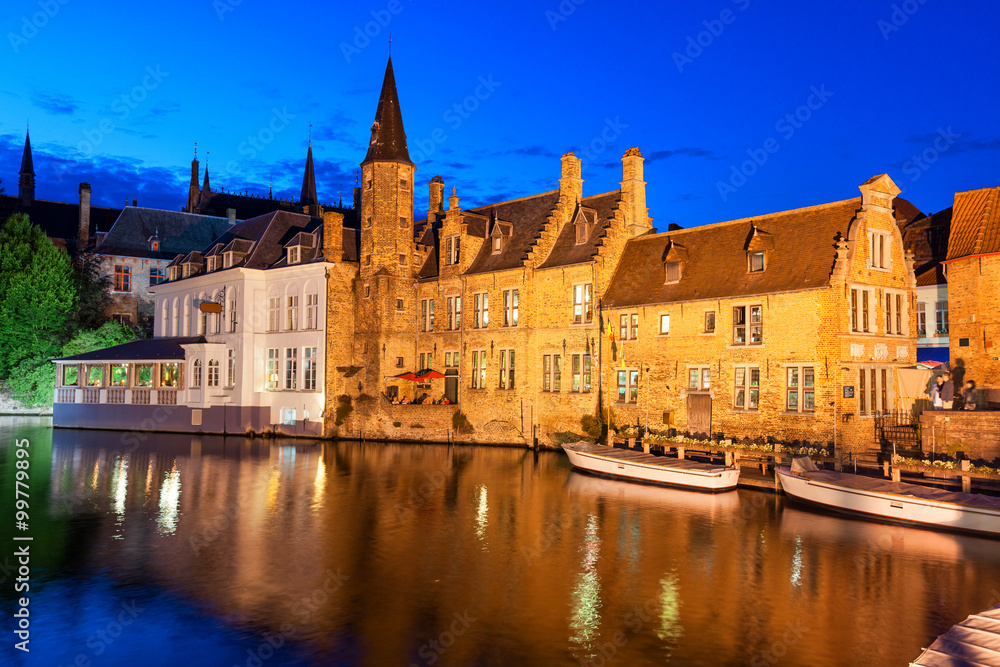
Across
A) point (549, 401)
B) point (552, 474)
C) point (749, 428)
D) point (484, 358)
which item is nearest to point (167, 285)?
A: point (484, 358)

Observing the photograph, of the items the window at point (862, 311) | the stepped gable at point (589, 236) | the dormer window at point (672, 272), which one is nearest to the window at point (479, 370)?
the stepped gable at point (589, 236)

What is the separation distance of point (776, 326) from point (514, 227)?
1820 cm

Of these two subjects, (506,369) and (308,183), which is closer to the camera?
(506,369)

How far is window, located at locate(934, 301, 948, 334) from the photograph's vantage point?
39562 millimetres

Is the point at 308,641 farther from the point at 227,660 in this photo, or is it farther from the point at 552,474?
the point at 552,474

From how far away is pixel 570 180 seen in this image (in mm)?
42781

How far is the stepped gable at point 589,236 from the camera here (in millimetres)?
39716

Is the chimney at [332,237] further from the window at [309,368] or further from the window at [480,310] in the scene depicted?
the window at [480,310]

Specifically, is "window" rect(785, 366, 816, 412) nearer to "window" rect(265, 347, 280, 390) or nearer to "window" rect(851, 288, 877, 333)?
"window" rect(851, 288, 877, 333)

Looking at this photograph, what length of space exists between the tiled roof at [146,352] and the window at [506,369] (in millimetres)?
22015

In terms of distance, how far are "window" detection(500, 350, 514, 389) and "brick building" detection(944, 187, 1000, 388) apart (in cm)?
2110

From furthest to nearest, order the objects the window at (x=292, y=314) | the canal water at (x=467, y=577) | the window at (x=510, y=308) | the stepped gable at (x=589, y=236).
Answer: the window at (x=292, y=314), the window at (x=510, y=308), the stepped gable at (x=589, y=236), the canal water at (x=467, y=577)

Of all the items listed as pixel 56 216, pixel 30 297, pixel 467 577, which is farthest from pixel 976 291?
pixel 56 216
